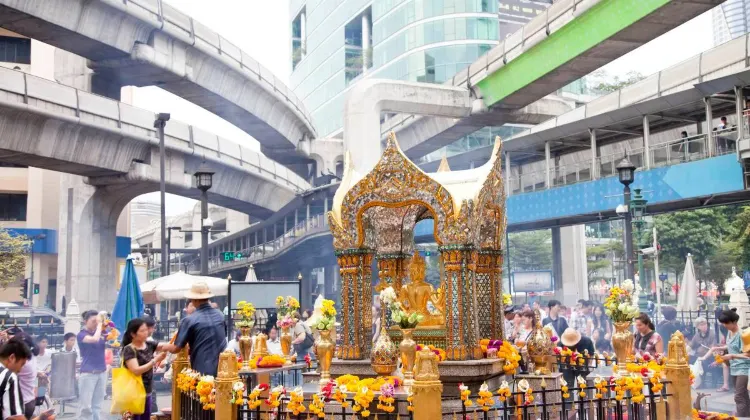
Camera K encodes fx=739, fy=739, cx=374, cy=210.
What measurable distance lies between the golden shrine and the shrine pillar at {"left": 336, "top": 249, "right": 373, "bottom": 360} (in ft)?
0.05

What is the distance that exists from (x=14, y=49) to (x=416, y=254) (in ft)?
160

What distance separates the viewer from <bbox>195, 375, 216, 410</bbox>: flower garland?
29.3ft

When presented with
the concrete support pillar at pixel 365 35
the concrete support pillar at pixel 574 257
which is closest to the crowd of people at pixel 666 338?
the concrete support pillar at pixel 574 257

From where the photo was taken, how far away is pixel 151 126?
28.7 meters

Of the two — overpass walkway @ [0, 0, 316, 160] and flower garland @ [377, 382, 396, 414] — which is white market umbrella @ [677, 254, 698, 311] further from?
overpass walkway @ [0, 0, 316, 160]

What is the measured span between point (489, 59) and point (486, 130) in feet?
83.3

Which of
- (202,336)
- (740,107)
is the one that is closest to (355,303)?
(202,336)

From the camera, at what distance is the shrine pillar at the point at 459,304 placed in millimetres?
10828

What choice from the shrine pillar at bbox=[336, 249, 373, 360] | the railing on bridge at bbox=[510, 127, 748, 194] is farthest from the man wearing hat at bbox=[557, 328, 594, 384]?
the railing on bridge at bbox=[510, 127, 748, 194]

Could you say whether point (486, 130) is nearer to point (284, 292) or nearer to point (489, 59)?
point (489, 59)

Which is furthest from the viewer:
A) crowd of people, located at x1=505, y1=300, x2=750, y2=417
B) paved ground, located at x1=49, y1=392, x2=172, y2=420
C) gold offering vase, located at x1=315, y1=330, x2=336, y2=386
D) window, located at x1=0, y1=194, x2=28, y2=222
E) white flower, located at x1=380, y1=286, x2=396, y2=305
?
window, located at x1=0, y1=194, x2=28, y2=222

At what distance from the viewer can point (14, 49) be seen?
5181cm

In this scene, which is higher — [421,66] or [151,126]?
[421,66]

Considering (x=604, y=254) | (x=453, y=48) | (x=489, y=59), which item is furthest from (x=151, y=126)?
(x=604, y=254)
